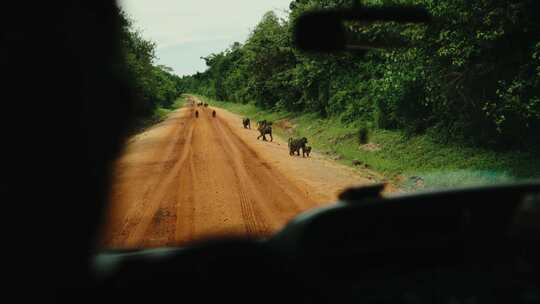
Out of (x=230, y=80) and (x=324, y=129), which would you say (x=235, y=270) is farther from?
(x=230, y=80)

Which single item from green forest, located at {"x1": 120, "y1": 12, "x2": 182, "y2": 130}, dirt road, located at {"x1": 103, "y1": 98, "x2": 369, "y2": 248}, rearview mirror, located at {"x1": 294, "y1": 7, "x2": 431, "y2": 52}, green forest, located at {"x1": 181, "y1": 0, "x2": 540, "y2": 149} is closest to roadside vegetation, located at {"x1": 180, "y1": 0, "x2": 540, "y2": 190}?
green forest, located at {"x1": 181, "y1": 0, "x2": 540, "y2": 149}

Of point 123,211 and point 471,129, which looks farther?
point 471,129

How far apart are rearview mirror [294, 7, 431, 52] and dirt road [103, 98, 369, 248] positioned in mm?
6128

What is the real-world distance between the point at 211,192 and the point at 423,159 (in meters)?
6.93

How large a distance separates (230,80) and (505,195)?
280 ft

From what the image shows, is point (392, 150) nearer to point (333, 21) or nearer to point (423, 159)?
point (423, 159)

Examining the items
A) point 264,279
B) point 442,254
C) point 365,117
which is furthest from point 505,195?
point 365,117

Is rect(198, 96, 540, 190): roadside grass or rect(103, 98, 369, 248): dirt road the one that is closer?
rect(103, 98, 369, 248): dirt road

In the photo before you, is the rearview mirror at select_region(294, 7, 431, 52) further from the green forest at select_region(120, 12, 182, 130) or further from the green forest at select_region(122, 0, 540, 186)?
the green forest at select_region(120, 12, 182, 130)

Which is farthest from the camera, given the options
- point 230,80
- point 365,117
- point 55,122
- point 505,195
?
point 230,80

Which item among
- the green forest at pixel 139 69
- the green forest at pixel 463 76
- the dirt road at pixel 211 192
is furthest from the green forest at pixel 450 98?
the green forest at pixel 139 69

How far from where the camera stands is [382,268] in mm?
2205

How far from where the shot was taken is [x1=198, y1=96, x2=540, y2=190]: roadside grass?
12930 mm

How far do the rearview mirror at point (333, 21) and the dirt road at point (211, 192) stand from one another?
6.13 m
